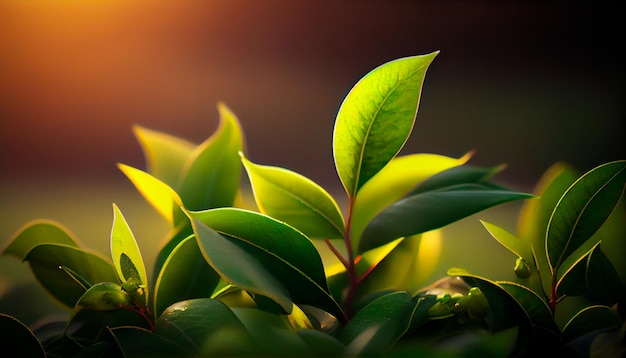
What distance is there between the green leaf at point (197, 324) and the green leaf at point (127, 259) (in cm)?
4

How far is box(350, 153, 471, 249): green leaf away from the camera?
51 cm

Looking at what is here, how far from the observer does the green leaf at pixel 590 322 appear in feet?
Answer: 1.34

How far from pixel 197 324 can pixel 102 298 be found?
0.25ft

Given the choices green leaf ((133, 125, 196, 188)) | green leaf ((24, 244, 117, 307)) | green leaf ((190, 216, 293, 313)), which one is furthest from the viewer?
green leaf ((133, 125, 196, 188))

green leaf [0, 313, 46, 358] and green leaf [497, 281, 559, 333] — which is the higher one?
green leaf [497, 281, 559, 333]

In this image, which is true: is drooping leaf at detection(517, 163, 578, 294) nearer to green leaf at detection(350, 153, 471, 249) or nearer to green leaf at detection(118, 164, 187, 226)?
green leaf at detection(350, 153, 471, 249)

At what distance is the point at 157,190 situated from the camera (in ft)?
1.57

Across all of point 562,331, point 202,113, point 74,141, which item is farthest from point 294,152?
point 562,331

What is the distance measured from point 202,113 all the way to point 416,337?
1.38ft

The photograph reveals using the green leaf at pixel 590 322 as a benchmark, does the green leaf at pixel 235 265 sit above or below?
above

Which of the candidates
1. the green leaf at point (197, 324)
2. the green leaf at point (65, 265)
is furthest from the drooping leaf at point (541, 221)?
the green leaf at point (65, 265)

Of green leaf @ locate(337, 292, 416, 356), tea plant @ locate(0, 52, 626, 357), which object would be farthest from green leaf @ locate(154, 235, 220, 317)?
green leaf @ locate(337, 292, 416, 356)

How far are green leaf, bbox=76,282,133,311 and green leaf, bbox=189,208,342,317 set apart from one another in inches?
3.4

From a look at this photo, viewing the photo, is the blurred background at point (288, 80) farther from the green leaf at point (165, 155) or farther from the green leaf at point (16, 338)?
the green leaf at point (16, 338)
